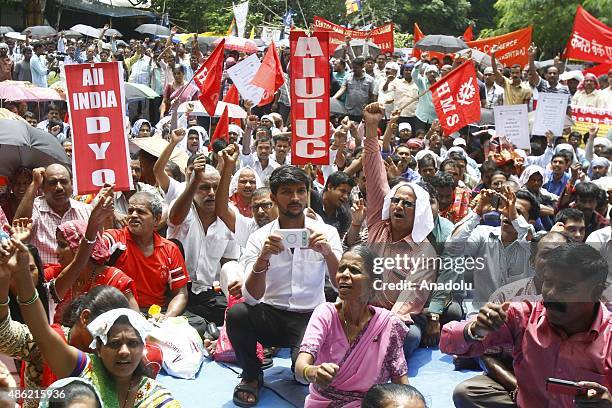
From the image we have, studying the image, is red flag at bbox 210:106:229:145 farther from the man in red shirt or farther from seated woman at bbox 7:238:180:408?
seated woman at bbox 7:238:180:408

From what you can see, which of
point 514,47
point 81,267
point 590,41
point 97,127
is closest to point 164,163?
point 97,127

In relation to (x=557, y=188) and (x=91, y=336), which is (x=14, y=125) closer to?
(x=91, y=336)

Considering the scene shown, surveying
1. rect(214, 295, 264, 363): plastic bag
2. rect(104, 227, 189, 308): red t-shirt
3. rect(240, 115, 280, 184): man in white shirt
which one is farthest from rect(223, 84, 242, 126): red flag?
rect(214, 295, 264, 363): plastic bag

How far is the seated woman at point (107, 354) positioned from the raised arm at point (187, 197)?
252cm

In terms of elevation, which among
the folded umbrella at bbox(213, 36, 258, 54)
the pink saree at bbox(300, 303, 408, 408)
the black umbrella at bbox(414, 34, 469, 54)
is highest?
the folded umbrella at bbox(213, 36, 258, 54)

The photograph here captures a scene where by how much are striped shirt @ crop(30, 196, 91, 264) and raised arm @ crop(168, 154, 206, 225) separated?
0.71 metres

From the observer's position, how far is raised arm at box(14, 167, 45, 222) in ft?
19.2

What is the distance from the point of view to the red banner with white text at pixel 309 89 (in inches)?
268

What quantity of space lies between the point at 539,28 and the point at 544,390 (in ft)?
83.4

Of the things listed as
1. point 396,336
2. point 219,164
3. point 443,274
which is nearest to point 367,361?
point 396,336

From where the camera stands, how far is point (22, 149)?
21.3ft

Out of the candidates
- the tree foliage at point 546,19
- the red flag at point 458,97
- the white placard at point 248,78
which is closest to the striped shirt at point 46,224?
the white placard at point 248,78

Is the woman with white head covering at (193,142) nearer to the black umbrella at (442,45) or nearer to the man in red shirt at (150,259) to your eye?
the man in red shirt at (150,259)

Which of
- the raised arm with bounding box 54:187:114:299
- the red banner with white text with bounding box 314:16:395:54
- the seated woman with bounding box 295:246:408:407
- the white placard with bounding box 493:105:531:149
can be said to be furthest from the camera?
the red banner with white text with bounding box 314:16:395:54
